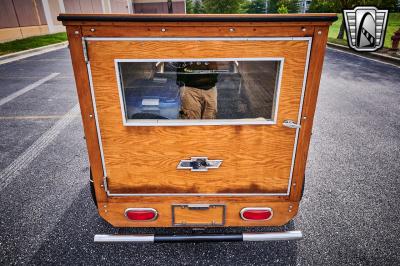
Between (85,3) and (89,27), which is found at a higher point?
(85,3)

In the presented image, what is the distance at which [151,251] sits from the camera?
8.14ft

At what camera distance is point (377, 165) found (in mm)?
3850

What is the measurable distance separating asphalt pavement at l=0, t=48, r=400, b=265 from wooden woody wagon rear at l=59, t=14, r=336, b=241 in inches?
12.9

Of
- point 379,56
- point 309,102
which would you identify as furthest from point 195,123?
point 379,56

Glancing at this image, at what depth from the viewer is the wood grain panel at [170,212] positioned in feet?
7.27

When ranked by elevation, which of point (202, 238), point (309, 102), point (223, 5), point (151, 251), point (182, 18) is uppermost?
point (223, 5)

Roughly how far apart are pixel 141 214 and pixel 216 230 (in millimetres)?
874

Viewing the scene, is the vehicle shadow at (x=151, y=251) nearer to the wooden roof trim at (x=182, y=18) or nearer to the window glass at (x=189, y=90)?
the window glass at (x=189, y=90)

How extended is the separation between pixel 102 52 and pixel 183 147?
2.88ft

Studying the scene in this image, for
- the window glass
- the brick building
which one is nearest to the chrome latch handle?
the window glass

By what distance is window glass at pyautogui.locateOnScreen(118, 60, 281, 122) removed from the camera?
6.84 ft

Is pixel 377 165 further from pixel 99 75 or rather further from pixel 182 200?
pixel 99 75

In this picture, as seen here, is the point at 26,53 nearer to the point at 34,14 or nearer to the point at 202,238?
the point at 34,14

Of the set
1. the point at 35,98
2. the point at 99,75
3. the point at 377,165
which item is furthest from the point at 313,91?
the point at 35,98
